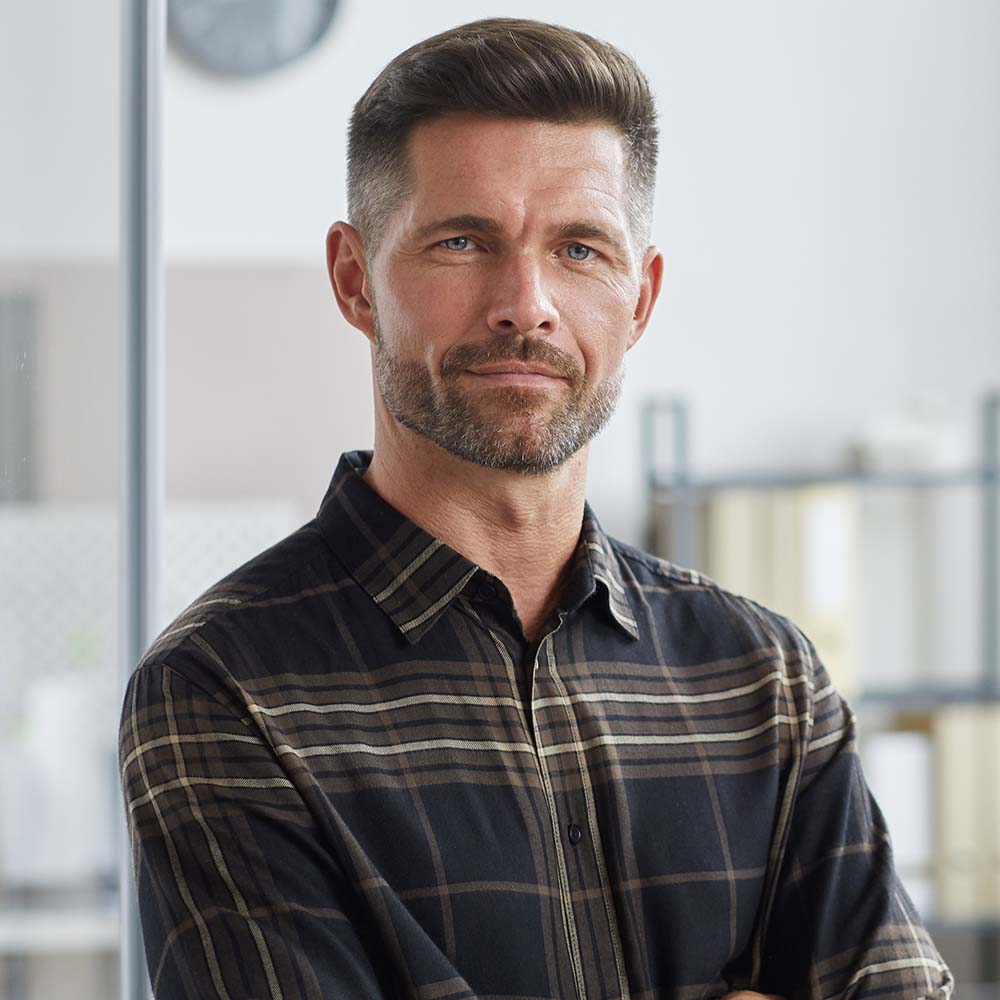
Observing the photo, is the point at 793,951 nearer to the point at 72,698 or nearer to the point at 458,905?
the point at 458,905

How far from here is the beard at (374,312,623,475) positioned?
1000mm

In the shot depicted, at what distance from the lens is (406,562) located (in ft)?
3.41

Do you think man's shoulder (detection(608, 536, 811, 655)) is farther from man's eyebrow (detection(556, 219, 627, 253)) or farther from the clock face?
the clock face

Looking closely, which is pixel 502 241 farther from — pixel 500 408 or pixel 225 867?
pixel 225 867

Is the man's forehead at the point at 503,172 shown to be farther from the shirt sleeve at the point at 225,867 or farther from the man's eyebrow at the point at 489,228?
the shirt sleeve at the point at 225,867

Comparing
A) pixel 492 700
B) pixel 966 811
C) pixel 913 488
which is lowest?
pixel 966 811

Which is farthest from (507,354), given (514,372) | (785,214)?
(785,214)

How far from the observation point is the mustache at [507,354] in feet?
3.25

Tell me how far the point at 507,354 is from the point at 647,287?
0.65ft

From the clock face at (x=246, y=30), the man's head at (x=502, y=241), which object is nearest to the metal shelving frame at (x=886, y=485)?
the clock face at (x=246, y=30)

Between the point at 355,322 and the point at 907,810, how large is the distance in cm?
204

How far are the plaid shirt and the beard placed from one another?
0.29ft

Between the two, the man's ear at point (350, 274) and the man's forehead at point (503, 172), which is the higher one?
the man's forehead at point (503, 172)

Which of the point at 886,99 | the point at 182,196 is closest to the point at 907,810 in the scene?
the point at 886,99
